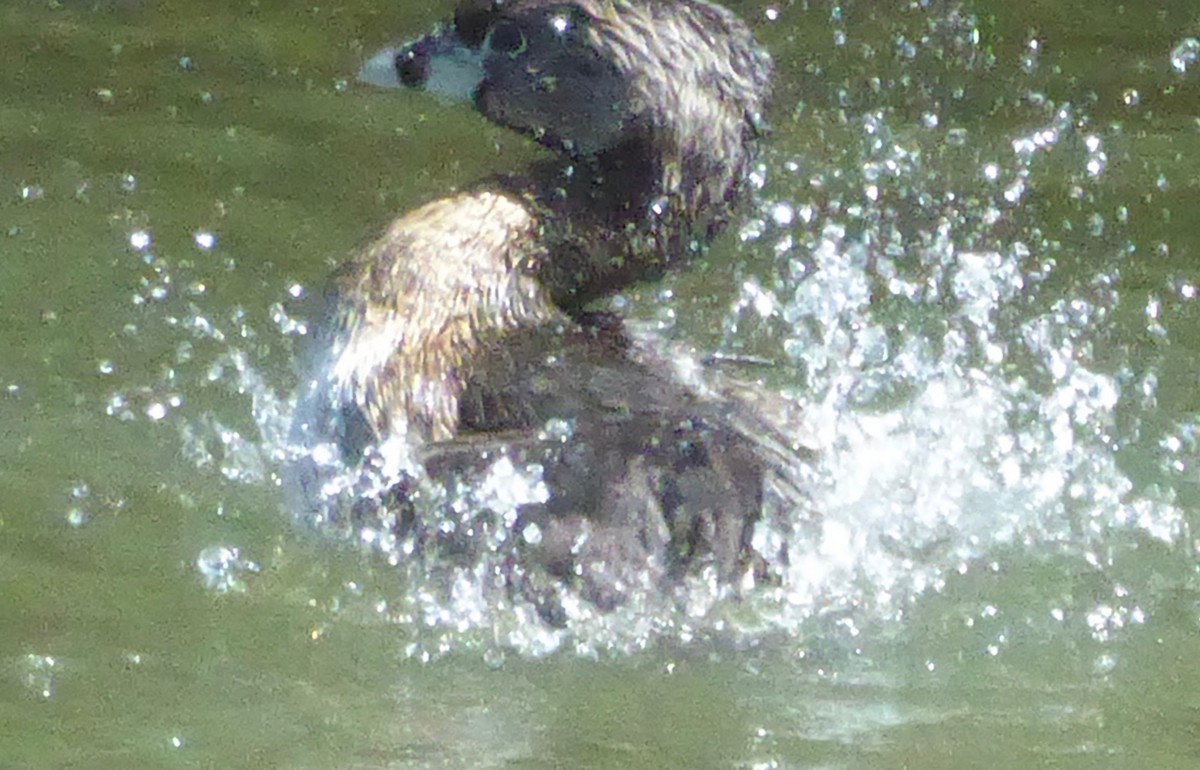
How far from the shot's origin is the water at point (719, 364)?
190 inches

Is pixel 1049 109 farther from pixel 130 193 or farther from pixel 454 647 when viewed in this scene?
pixel 454 647

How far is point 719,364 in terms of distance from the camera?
6.11 meters

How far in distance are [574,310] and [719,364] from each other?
0.37 metres

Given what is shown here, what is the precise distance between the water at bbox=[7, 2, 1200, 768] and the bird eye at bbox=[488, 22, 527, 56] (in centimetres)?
95

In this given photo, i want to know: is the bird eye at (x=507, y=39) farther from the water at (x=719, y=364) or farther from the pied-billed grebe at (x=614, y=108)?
the water at (x=719, y=364)

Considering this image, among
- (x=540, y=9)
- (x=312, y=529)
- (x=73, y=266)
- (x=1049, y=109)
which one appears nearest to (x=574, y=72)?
(x=540, y=9)

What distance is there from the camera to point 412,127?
8.26 metres

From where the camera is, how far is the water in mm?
4824

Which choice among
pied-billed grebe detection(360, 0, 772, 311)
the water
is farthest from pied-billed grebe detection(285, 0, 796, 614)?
the water

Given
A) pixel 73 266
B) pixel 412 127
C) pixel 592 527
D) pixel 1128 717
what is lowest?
pixel 1128 717

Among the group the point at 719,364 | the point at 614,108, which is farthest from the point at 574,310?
the point at 614,108

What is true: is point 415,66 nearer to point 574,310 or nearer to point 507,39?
point 507,39

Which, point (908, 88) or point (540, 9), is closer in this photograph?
point (540, 9)

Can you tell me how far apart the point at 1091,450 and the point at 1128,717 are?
4.49 ft
